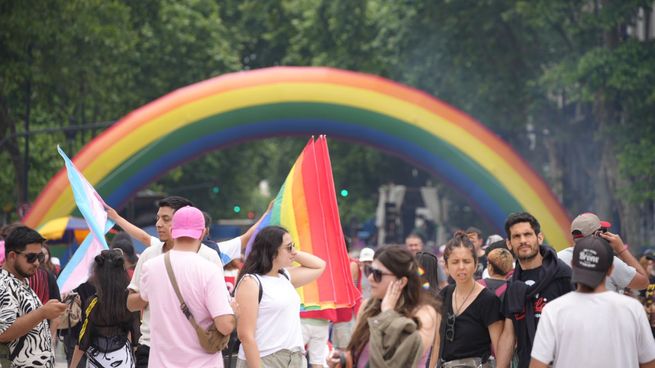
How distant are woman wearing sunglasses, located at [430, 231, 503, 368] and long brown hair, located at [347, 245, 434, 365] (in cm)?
194

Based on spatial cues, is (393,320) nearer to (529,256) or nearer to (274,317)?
(274,317)

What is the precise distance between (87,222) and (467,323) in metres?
3.60

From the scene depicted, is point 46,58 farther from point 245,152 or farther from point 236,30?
point 245,152

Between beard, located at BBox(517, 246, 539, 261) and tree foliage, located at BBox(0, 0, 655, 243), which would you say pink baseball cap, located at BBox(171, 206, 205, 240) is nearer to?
beard, located at BBox(517, 246, 539, 261)

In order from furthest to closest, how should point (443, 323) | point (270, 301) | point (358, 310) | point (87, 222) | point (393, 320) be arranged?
1. point (87, 222)
2. point (443, 323)
3. point (358, 310)
4. point (270, 301)
5. point (393, 320)

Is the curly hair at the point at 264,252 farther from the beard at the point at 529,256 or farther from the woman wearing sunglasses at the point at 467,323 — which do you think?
the beard at the point at 529,256

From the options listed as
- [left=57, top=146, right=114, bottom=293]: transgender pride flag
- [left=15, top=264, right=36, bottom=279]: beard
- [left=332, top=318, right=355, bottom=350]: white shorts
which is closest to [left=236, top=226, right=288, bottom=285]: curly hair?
[left=15, top=264, right=36, bottom=279]: beard

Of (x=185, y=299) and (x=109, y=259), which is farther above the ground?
(x=109, y=259)

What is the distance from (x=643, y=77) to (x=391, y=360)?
83.3 feet

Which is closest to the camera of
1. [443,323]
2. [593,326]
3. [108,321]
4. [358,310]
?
[593,326]

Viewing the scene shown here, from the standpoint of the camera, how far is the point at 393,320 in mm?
6793

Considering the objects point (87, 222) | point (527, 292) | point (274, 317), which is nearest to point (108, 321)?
point (87, 222)

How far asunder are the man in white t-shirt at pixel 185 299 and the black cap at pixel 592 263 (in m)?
1.98

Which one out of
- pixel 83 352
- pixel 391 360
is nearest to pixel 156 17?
pixel 83 352
